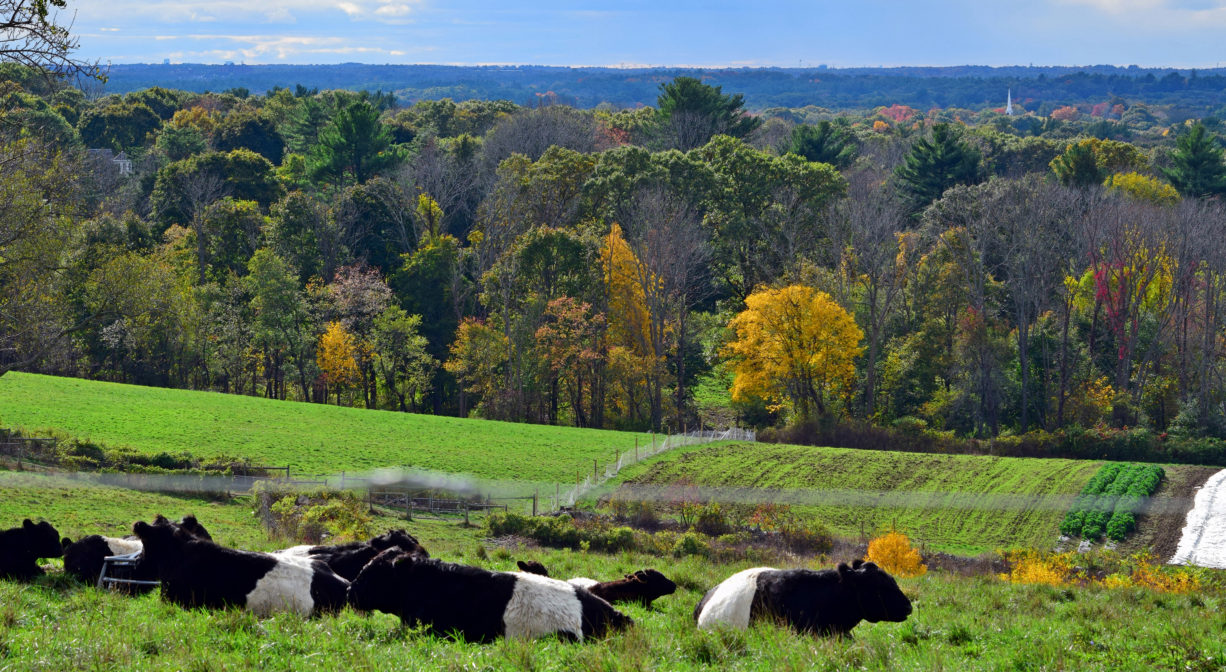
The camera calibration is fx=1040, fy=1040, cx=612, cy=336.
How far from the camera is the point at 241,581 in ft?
40.2

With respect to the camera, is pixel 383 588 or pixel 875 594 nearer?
pixel 383 588

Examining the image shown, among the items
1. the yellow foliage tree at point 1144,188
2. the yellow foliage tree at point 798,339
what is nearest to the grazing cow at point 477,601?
the yellow foliage tree at point 798,339

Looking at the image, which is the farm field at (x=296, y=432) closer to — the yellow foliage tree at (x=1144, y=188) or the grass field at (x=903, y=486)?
the grass field at (x=903, y=486)

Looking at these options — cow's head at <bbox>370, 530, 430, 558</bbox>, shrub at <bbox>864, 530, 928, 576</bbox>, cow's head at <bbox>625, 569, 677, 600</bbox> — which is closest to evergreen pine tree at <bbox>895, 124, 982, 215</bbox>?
shrub at <bbox>864, 530, 928, 576</bbox>

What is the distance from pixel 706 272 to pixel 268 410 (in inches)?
1433

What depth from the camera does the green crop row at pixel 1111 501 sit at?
4100 cm

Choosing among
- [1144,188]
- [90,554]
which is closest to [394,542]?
[90,554]

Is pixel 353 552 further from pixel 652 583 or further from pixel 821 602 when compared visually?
pixel 821 602

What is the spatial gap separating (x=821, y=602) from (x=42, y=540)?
34.0 feet

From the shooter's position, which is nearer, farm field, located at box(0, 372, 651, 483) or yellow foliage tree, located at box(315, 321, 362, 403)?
farm field, located at box(0, 372, 651, 483)

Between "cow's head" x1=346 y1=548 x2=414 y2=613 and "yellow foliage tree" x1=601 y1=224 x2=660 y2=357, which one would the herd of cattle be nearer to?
"cow's head" x1=346 y1=548 x2=414 y2=613

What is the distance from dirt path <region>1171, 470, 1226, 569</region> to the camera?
122ft

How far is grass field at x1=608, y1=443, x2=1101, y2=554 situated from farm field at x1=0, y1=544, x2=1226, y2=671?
27.7 m

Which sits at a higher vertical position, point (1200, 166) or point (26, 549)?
point (1200, 166)
